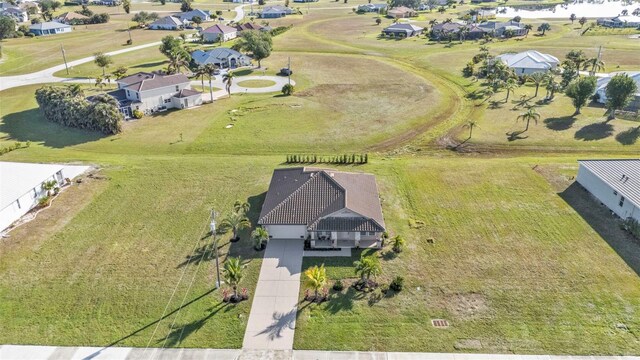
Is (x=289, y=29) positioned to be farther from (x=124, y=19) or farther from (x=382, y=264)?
(x=382, y=264)

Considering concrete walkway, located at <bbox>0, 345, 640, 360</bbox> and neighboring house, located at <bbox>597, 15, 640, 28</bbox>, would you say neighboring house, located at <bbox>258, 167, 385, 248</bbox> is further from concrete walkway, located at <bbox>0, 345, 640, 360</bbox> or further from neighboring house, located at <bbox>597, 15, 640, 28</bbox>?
neighboring house, located at <bbox>597, 15, 640, 28</bbox>

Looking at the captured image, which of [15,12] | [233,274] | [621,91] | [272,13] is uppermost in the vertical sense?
[15,12]

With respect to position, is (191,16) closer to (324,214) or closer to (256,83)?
(256,83)

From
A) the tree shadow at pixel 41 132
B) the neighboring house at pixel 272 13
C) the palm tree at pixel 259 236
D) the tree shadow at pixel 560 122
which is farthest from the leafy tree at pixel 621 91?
the neighboring house at pixel 272 13

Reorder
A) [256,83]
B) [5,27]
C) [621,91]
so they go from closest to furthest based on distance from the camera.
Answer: [621,91], [256,83], [5,27]

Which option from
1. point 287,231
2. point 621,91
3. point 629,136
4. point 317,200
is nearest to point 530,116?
point 629,136
